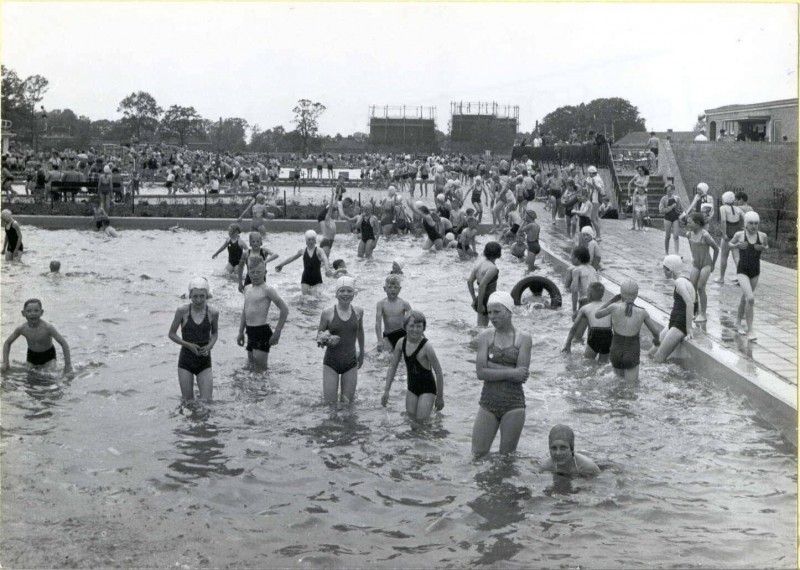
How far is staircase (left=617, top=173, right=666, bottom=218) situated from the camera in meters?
30.8

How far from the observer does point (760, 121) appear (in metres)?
44.8

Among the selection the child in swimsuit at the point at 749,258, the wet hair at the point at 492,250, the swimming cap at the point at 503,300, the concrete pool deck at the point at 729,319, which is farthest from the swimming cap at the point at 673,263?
the swimming cap at the point at 503,300

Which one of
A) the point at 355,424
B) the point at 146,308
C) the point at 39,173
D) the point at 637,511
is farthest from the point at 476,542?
the point at 39,173

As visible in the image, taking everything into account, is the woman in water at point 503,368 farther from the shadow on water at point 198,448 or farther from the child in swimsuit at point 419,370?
the shadow on water at point 198,448

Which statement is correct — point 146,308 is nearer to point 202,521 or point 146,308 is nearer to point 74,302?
point 74,302

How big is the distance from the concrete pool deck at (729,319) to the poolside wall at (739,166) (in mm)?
7617

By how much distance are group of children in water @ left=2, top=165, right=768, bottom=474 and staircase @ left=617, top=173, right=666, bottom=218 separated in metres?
16.6

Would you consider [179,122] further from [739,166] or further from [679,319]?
[679,319]

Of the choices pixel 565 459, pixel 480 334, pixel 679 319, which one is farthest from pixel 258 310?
pixel 679 319

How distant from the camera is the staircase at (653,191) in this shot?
30767 mm

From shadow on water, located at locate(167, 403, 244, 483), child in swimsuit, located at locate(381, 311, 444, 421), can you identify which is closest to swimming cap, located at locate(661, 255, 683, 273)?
child in swimsuit, located at locate(381, 311, 444, 421)

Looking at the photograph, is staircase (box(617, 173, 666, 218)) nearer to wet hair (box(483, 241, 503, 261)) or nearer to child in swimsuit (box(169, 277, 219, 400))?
wet hair (box(483, 241, 503, 261))

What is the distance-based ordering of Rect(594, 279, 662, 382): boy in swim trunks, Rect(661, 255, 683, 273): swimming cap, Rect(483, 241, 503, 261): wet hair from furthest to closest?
Rect(483, 241, 503, 261): wet hair < Rect(661, 255, 683, 273): swimming cap < Rect(594, 279, 662, 382): boy in swim trunks

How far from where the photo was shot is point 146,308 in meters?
17.4
